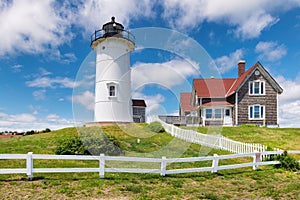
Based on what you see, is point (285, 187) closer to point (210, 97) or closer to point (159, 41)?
point (159, 41)

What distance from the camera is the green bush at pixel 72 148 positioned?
11.4m

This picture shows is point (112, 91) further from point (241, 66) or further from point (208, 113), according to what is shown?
point (241, 66)

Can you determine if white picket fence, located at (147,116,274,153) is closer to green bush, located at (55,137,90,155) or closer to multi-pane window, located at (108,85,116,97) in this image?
multi-pane window, located at (108,85,116,97)

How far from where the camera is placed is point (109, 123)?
24797 millimetres

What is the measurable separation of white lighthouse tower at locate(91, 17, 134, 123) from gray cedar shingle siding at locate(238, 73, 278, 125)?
38.0ft

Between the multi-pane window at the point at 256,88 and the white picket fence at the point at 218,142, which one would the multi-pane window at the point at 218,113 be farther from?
the white picket fence at the point at 218,142

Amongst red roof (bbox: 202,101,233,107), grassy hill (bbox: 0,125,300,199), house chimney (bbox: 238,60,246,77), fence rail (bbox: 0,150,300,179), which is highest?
house chimney (bbox: 238,60,246,77)

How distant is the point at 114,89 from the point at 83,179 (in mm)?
17689

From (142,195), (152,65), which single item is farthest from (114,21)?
(142,195)

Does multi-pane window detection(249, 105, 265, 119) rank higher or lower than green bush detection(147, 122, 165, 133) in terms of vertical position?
higher

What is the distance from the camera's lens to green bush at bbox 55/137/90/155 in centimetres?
1141

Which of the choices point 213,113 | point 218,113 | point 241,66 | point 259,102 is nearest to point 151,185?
point 213,113

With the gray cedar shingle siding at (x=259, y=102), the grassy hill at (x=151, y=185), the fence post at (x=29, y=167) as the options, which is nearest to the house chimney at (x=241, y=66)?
the gray cedar shingle siding at (x=259, y=102)

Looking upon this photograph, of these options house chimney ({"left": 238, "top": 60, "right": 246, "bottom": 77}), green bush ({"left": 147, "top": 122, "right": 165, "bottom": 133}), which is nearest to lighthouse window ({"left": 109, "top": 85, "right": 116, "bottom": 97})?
green bush ({"left": 147, "top": 122, "right": 165, "bottom": 133})
